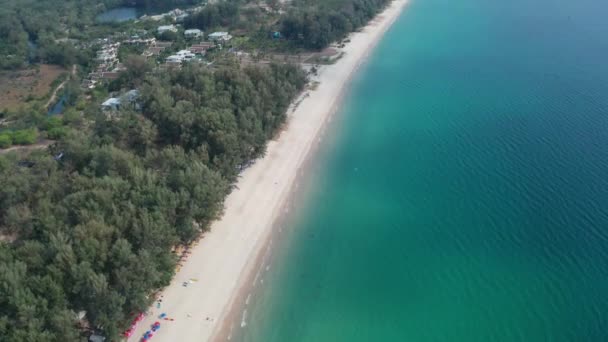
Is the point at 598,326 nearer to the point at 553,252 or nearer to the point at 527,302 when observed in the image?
the point at 527,302

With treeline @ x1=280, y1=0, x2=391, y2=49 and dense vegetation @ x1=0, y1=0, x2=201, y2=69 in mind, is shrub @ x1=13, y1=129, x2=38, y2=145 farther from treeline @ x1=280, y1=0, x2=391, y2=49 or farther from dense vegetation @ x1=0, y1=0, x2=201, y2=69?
treeline @ x1=280, y1=0, x2=391, y2=49

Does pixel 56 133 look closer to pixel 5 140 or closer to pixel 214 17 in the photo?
pixel 5 140

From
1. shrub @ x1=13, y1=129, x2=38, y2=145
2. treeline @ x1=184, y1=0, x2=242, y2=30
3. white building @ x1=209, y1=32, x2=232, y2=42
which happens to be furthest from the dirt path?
treeline @ x1=184, y1=0, x2=242, y2=30

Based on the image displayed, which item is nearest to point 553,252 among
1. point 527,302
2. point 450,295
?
point 527,302

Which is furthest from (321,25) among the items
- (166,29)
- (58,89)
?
(58,89)

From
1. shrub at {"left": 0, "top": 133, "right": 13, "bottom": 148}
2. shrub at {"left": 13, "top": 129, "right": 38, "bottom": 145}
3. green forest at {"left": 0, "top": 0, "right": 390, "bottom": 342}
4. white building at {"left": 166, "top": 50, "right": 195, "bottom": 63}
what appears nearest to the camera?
green forest at {"left": 0, "top": 0, "right": 390, "bottom": 342}

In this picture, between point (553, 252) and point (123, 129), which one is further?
point (123, 129)
